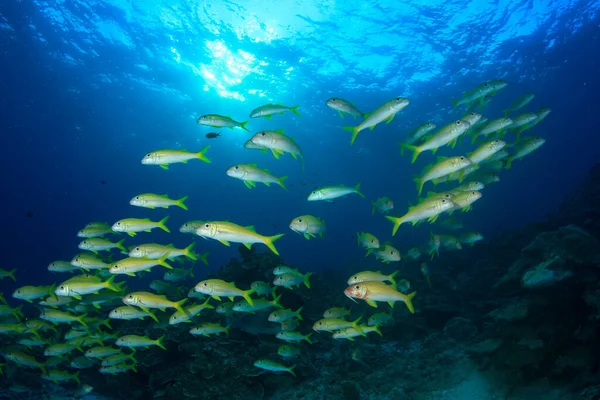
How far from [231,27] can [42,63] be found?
57.4ft

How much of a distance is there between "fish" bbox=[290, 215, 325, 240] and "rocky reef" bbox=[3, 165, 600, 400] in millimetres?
3432

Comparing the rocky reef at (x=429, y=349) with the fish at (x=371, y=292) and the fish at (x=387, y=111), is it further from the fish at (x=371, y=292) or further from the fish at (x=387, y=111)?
the fish at (x=387, y=111)

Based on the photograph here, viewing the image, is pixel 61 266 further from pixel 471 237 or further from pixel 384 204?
pixel 471 237

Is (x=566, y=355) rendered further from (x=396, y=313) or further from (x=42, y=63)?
(x=42, y=63)

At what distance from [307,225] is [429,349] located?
4.92m

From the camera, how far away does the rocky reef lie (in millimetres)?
5941

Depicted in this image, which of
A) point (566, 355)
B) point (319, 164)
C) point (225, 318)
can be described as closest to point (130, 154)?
point (319, 164)

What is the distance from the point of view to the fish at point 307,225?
668 cm

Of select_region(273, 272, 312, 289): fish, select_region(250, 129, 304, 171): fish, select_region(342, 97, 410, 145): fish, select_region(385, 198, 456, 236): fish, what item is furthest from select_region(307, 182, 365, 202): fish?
select_region(273, 272, 312, 289): fish

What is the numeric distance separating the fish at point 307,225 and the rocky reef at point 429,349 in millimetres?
3432

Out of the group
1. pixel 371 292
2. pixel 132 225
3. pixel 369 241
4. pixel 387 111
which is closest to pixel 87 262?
pixel 132 225

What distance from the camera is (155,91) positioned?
28703 millimetres

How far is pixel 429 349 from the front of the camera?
8305 millimetres

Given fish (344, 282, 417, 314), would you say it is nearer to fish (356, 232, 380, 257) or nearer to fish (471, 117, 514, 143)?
fish (356, 232, 380, 257)
